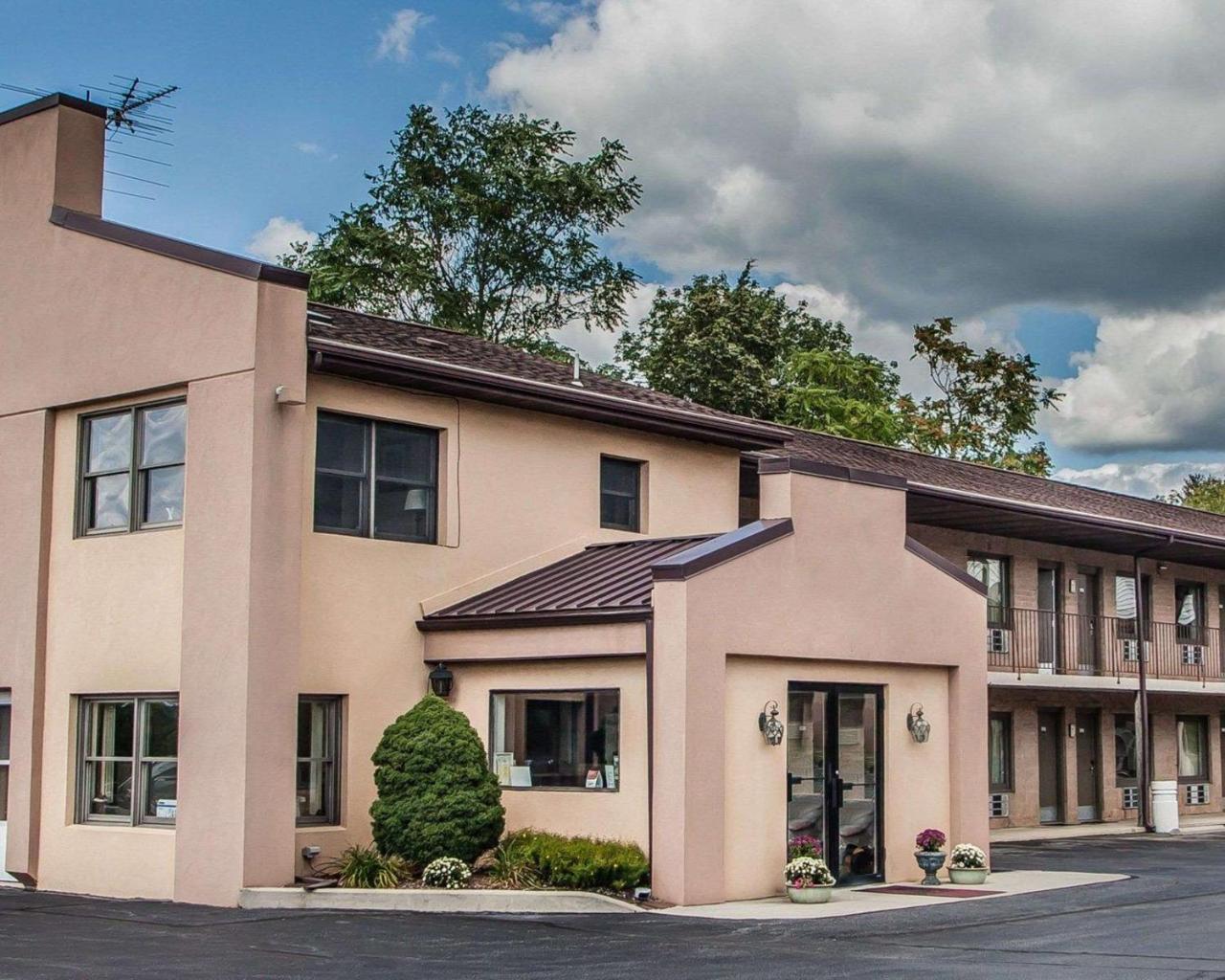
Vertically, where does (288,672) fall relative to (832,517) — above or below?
below

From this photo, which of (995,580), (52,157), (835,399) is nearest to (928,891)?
(995,580)

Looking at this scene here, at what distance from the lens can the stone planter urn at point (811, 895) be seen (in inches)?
659

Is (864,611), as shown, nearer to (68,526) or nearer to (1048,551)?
(68,526)

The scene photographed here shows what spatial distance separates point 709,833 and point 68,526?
8.49 meters

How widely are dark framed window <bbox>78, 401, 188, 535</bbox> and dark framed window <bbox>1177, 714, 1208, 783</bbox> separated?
23.8m

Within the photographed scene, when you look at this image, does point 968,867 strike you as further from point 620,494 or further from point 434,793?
point 620,494

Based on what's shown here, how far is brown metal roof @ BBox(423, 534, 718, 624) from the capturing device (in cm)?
1773

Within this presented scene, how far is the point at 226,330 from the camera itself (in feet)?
58.0

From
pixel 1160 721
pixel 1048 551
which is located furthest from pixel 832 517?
pixel 1160 721

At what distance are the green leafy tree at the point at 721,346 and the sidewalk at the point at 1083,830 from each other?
57.0 feet

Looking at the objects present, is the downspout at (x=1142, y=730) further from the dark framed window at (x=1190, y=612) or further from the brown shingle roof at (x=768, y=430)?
the dark framed window at (x=1190, y=612)

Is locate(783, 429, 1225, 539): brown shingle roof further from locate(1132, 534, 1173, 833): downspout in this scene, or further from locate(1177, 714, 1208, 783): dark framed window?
locate(1177, 714, 1208, 783): dark framed window

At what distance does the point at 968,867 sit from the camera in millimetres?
18875

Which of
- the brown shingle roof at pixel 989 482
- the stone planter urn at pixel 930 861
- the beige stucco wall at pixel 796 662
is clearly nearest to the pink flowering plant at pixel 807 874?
the beige stucco wall at pixel 796 662
